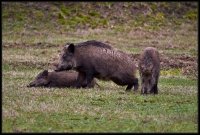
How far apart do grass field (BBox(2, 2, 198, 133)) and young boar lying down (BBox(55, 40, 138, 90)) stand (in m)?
0.38

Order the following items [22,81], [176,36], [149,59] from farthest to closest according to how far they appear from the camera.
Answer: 1. [176,36]
2. [22,81]
3. [149,59]

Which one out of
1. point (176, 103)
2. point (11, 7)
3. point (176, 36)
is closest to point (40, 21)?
point (11, 7)

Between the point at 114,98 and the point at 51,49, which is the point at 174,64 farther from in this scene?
Answer: the point at 114,98

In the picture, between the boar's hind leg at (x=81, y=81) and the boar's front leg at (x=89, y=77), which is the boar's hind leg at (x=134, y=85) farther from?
the boar's hind leg at (x=81, y=81)

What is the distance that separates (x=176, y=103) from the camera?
45.6 feet

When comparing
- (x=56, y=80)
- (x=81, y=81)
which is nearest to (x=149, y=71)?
(x=81, y=81)

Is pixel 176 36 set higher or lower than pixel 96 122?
lower

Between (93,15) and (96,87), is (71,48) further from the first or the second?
(93,15)

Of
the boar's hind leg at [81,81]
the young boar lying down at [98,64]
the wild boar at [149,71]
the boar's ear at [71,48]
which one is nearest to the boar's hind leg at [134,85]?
the young boar lying down at [98,64]

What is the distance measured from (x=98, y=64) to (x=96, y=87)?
76 centimetres

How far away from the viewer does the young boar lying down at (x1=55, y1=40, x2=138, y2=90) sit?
17.0 m

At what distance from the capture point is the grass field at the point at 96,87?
11430mm

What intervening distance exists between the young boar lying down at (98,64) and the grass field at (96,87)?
0.38m

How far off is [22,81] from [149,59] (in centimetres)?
438
